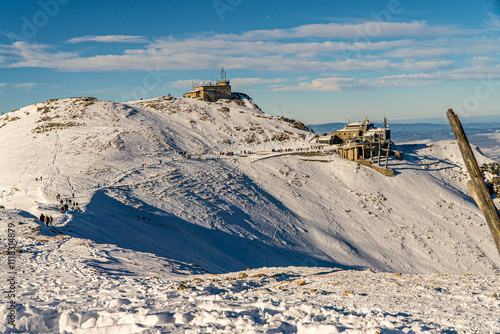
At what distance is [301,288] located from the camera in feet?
50.1

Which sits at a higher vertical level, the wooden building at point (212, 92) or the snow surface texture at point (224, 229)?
the wooden building at point (212, 92)

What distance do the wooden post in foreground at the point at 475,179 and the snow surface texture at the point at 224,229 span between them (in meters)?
2.98

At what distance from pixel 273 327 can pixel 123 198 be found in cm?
3583

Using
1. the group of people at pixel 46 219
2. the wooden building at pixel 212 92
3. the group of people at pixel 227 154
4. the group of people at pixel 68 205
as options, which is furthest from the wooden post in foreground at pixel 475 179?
the wooden building at pixel 212 92

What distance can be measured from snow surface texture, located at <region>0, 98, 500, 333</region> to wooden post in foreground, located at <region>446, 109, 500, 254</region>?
9.79ft

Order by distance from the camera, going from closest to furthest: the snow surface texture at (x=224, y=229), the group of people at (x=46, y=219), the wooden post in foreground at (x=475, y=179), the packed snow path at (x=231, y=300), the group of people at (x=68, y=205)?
the wooden post in foreground at (x=475, y=179), the packed snow path at (x=231, y=300), the snow surface texture at (x=224, y=229), the group of people at (x=46, y=219), the group of people at (x=68, y=205)

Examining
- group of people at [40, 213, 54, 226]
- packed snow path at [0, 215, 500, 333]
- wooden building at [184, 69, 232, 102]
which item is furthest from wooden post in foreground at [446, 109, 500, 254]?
wooden building at [184, 69, 232, 102]

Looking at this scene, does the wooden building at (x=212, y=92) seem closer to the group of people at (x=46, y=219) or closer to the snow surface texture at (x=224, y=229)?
the snow surface texture at (x=224, y=229)

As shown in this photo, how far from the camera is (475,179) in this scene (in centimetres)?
929

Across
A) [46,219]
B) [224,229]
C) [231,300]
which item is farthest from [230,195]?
[231,300]

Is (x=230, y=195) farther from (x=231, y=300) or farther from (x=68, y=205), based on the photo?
(x=231, y=300)

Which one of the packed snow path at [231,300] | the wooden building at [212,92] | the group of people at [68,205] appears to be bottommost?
the packed snow path at [231,300]

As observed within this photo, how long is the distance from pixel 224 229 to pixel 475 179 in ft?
112

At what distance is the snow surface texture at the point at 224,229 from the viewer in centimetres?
1113
